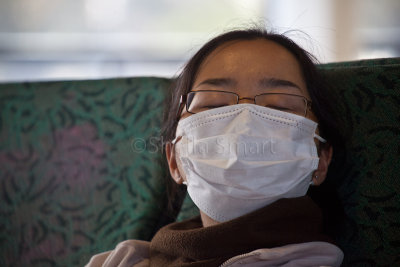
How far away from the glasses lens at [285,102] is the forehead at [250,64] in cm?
5

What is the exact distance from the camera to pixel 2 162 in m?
1.46

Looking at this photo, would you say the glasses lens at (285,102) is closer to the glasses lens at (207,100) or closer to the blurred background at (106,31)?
the glasses lens at (207,100)

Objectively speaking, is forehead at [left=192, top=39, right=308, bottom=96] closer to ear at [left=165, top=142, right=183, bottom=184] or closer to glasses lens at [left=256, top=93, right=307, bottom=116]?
glasses lens at [left=256, top=93, right=307, bottom=116]

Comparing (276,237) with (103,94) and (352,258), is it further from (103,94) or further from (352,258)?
(103,94)

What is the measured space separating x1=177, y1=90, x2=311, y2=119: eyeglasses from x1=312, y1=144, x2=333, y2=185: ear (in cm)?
13

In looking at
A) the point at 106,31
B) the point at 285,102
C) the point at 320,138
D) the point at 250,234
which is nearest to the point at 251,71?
the point at 285,102

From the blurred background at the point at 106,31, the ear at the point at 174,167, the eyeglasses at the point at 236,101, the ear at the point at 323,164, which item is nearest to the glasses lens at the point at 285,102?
the eyeglasses at the point at 236,101

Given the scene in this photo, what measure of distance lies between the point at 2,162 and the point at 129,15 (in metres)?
1.72

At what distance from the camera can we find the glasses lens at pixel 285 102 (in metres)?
1.03

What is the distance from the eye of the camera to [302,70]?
3.82 feet

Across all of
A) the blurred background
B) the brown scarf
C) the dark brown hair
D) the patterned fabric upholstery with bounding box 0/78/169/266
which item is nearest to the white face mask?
the brown scarf

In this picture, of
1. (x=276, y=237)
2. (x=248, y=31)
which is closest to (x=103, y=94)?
(x=248, y=31)

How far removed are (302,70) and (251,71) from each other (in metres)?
0.19

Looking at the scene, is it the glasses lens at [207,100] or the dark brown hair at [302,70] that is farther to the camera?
the dark brown hair at [302,70]
